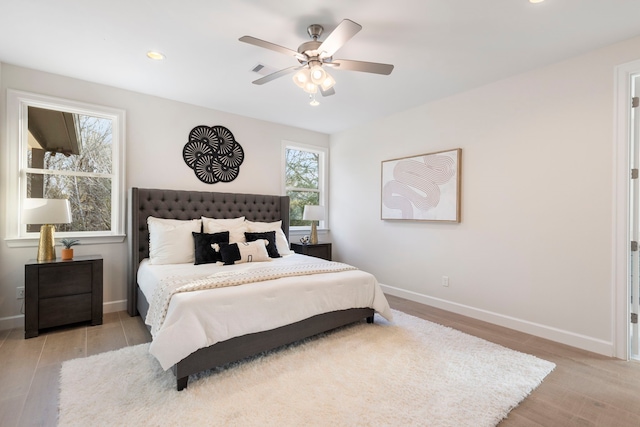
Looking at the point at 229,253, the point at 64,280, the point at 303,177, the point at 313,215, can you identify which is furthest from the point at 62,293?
the point at 303,177

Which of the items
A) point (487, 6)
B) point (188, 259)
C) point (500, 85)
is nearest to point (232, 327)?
point (188, 259)

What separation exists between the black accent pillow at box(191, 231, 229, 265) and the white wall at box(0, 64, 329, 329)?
1000mm

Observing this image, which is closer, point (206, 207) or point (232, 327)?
point (232, 327)

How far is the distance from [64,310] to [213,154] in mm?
2407

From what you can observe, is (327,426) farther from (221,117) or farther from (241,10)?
(221,117)

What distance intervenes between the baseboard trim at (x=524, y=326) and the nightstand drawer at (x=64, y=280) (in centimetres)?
376

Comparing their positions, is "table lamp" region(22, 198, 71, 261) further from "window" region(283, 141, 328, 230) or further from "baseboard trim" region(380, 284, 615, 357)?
"baseboard trim" region(380, 284, 615, 357)

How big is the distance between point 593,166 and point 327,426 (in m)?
2.99

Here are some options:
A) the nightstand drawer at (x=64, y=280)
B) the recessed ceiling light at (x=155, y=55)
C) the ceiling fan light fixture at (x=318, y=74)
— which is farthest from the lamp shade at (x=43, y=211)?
the ceiling fan light fixture at (x=318, y=74)

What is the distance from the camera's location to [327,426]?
65.7 inches

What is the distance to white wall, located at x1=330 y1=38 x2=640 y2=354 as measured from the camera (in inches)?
103

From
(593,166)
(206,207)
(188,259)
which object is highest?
(593,166)

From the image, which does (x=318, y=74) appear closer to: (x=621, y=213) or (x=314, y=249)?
(x=621, y=213)

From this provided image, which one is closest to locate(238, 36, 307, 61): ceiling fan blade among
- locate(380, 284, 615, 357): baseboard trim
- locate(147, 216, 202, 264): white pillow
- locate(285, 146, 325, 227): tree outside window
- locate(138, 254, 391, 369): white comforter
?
locate(138, 254, 391, 369): white comforter
